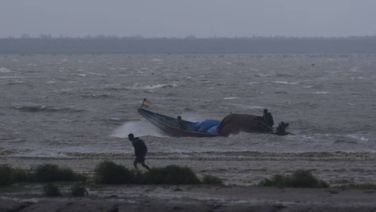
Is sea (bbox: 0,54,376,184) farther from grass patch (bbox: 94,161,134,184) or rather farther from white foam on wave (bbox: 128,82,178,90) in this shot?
grass patch (bbox: 94,161,134,184)

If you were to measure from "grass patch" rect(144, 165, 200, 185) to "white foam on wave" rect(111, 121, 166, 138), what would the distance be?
66.6 feet

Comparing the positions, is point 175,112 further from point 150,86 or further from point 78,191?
Answer: point 78,191

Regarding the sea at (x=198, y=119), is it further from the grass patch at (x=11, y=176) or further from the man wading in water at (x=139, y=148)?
the grass patch at (x=11, y=176)

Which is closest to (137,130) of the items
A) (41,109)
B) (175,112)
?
(175,112)

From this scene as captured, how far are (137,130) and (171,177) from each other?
24.0m

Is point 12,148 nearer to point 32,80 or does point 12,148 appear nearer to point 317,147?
point 317,147

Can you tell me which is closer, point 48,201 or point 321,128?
point 48,201

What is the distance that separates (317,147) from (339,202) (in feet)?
61.9

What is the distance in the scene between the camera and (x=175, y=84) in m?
94.1

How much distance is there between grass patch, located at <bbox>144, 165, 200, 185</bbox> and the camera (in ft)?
76.7

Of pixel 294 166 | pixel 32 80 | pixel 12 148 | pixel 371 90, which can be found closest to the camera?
pixel 294 166

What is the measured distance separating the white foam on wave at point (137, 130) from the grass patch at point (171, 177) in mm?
20287

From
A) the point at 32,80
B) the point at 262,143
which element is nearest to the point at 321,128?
the point at 262,143

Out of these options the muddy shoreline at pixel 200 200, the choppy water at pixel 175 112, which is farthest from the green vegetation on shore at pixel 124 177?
the choppy water at pixel 175 112
